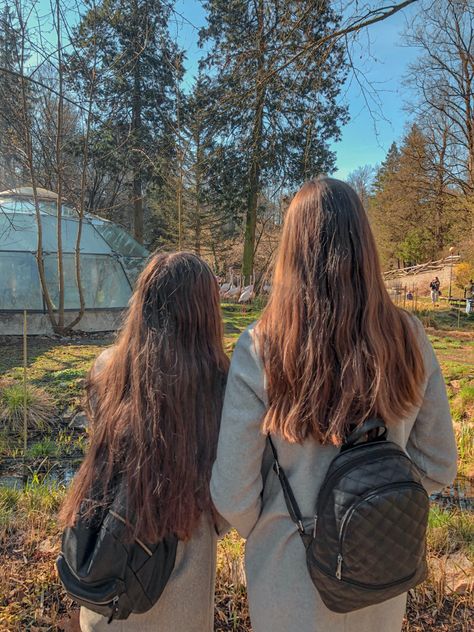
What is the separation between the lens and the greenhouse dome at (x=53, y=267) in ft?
32.0

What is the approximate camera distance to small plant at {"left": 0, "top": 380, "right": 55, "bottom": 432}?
508 centimetres

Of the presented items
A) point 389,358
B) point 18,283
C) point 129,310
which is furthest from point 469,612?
point 18,283

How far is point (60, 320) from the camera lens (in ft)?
31.3

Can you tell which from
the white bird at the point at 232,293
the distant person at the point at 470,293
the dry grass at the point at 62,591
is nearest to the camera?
the dry grass at the point at 62,591

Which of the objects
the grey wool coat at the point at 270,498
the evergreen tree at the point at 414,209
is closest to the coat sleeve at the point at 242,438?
the grey wool coat at the point at 270,498

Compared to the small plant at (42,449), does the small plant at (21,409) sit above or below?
above

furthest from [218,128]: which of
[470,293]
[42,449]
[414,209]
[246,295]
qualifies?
[414,209]

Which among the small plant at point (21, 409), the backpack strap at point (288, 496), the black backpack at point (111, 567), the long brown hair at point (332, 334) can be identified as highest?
the long brown hair at point (332, 334)

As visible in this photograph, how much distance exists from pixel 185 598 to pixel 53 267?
10047mm

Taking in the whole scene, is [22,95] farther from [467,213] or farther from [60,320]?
[467,213]

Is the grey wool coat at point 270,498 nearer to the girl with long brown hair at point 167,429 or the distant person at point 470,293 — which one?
the girl with long brown hair at point 167,429

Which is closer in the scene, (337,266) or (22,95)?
(337,266)

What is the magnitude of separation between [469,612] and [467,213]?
712 inches

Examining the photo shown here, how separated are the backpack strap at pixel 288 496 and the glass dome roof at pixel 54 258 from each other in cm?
970
